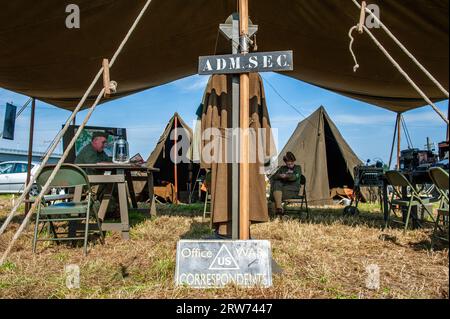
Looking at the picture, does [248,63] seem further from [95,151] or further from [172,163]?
[172,163]

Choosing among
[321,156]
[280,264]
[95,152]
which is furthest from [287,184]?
[280,264]

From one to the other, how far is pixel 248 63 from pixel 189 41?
7.99ft

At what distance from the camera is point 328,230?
159 inches

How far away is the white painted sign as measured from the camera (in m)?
1.94

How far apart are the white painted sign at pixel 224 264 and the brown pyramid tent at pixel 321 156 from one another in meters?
6.16

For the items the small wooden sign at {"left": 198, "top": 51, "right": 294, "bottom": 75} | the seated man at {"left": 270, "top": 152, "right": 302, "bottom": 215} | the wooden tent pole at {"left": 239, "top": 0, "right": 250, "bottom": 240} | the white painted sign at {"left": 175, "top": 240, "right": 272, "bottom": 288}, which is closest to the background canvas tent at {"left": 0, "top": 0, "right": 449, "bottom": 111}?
the small wooden sign at {"left": 198, "top": 51, "right": 294, "bottom": 75}

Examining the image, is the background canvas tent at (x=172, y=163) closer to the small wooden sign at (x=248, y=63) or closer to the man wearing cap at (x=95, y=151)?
the man wearing cap at (x=95, y=151)

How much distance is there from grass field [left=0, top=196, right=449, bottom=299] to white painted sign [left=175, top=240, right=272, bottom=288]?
0.06 m

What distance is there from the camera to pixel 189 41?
434cm

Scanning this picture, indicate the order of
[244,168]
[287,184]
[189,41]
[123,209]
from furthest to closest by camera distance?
[287,184] < [189,41] < [123,209] < [244,168]

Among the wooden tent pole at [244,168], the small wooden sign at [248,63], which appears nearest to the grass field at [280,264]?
the wooden tent pole at [244,168]
